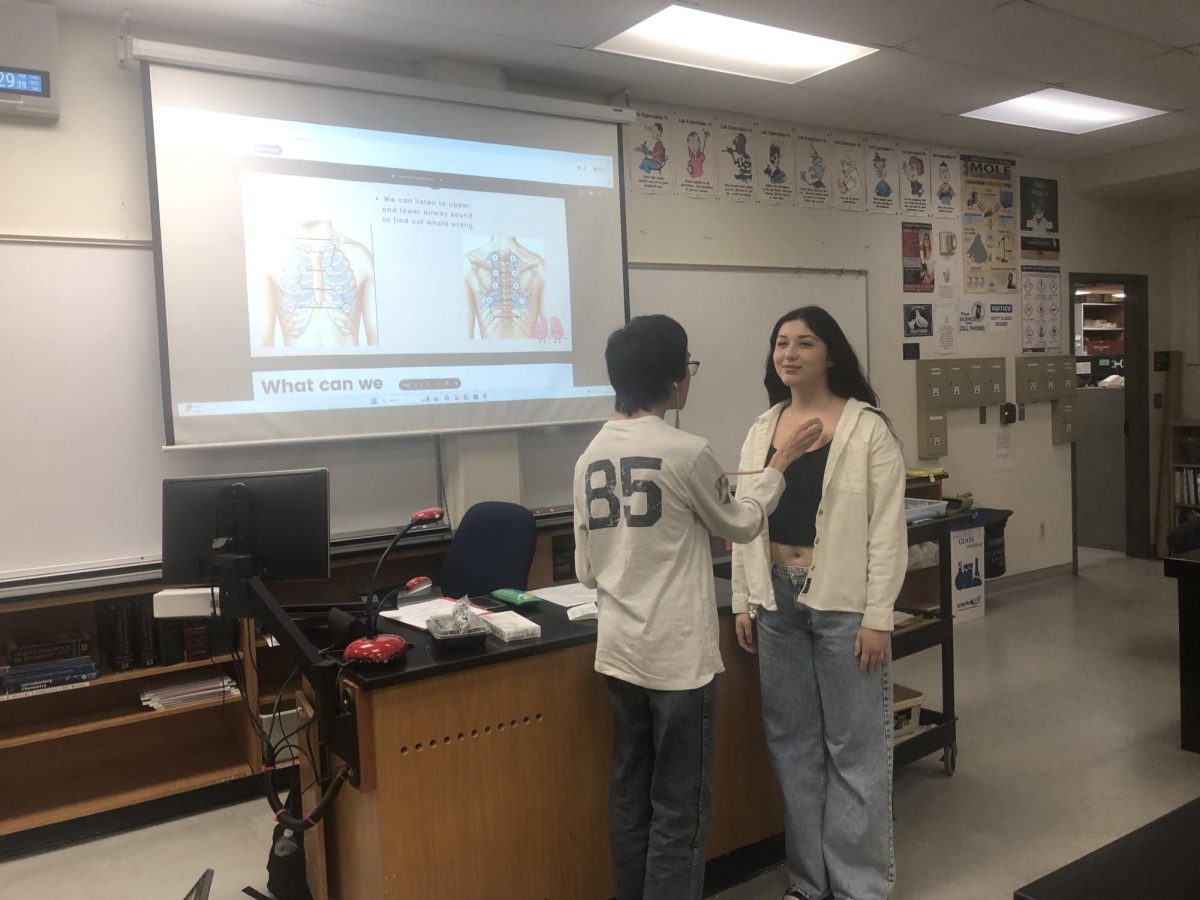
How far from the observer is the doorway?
6336 millimetres

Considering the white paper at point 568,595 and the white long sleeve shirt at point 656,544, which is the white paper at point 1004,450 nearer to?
the white paper at point 568,595

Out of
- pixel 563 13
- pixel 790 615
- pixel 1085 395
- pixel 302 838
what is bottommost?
pixel 302 838

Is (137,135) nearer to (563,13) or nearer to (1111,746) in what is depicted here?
(563,13)

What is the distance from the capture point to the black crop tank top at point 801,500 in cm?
212

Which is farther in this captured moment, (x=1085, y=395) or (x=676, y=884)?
(x=1085, y=395)

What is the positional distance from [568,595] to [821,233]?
315 centimetres

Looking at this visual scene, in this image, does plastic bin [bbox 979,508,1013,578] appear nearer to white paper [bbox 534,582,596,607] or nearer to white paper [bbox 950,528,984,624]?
white paper [bbox 950,528,984,624]

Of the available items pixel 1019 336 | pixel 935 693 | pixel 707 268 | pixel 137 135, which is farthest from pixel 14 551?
pixel 1019 336

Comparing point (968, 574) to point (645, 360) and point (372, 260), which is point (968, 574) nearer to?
point (372, 260)

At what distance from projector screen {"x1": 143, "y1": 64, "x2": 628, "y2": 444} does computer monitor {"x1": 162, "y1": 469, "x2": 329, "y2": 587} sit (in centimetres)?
100

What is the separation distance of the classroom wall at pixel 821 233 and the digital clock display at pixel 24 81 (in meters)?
0.09

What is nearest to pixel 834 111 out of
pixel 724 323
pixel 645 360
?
pixel 724 323

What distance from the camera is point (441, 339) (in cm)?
355

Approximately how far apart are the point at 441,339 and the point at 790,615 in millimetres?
1985
